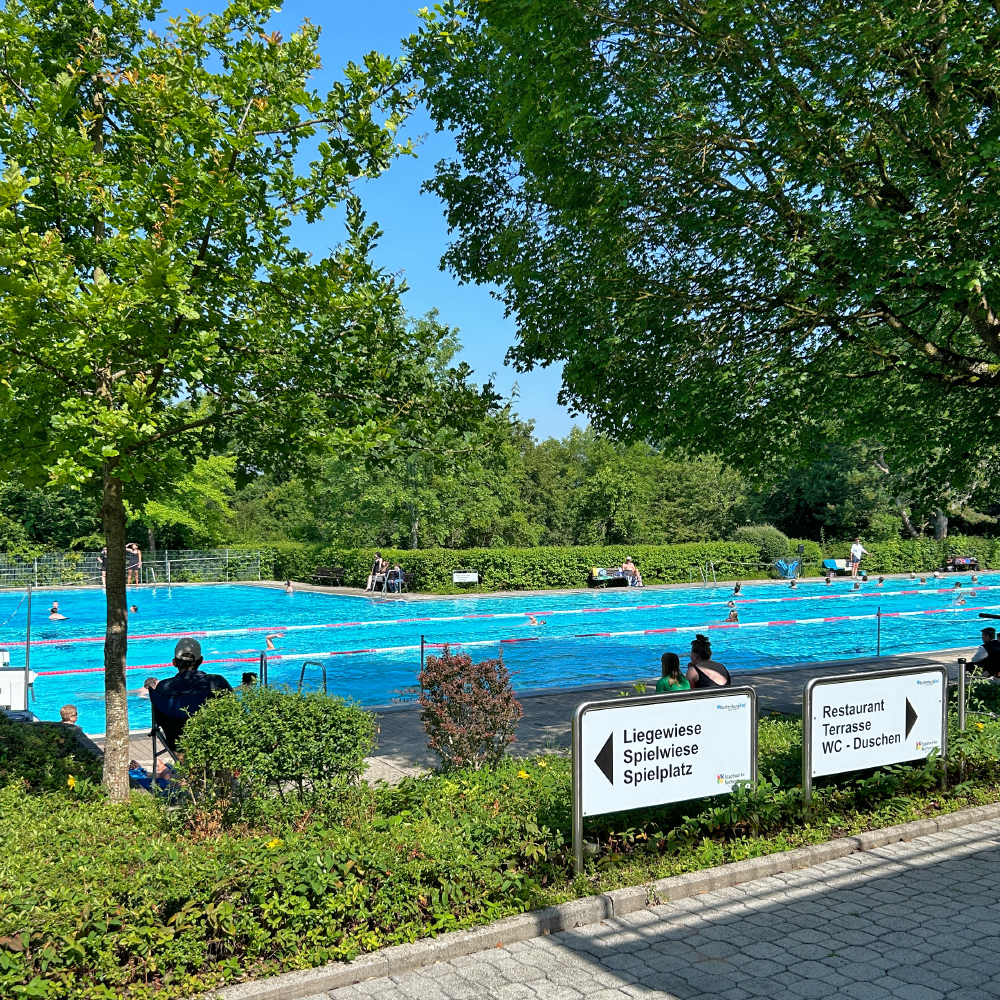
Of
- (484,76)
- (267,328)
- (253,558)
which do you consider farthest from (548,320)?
(253,558)

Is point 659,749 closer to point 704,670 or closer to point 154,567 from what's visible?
point 704,670

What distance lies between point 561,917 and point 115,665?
14.3 ft

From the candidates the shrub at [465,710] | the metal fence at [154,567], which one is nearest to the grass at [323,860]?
the shrub at [465,710]

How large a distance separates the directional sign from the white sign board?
653 mm

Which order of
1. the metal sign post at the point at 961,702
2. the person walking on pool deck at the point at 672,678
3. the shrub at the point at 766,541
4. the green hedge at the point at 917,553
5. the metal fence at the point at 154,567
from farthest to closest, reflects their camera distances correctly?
the green hedge at the point at 917,553 → the shrub at the point at 766,541 → the metal fence at the point at 154,567 → the person walking on pool deck at the point at 672,678 → the metal sign post at the point at 961,702

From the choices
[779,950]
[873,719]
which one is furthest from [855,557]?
[779,950]

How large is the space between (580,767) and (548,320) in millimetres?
7056

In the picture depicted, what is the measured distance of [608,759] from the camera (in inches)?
249

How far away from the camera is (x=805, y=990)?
4.84 meters

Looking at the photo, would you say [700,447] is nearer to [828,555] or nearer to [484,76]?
[484,76]

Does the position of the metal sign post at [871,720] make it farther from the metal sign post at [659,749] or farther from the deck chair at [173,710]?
the deck chair at [173,710]

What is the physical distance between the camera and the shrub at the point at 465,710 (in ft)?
26.5

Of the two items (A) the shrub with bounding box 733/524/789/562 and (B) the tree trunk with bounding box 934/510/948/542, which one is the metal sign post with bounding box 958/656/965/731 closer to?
(A) the shrub with bounding box 733/524/789/562

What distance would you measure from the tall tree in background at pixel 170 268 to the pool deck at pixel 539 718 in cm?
297
